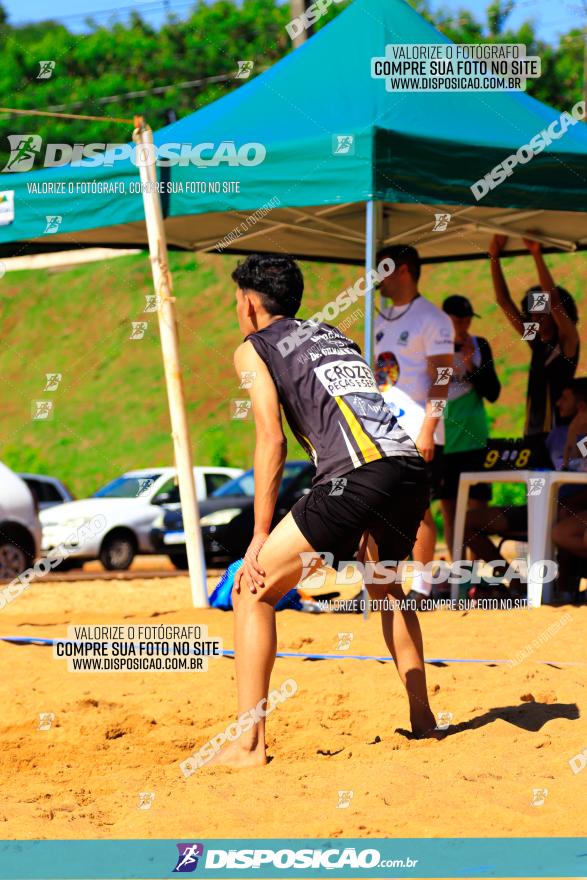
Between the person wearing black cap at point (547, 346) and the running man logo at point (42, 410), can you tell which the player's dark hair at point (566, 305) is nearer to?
the person wearing black cap at point (547, 346)

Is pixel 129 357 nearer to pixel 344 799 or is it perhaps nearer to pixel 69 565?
pixel 69 565

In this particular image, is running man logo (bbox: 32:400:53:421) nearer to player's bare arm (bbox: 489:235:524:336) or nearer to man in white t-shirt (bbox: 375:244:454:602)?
man in white t-shirt (bbox: 375:244:454:602)

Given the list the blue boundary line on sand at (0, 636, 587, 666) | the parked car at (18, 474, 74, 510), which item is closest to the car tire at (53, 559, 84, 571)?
the parked car at (18, 474, 74, 510)

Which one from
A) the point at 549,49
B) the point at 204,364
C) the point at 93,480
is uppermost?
the point at 549,49

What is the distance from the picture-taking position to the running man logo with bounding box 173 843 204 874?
3.21 meters

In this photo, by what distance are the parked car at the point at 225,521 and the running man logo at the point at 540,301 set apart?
6.72 metres

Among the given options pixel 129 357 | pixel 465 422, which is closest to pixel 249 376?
pixel 465 422

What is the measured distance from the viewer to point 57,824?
3.75 m

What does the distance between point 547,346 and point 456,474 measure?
3.78 feet

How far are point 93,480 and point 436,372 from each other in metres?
23.5

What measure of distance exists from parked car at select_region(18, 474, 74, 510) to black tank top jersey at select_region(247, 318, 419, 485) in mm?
13964

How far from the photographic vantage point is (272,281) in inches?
184

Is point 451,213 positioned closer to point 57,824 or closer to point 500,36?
point 57,824

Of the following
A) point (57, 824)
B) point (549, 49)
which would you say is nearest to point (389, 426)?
point (57, 824)
